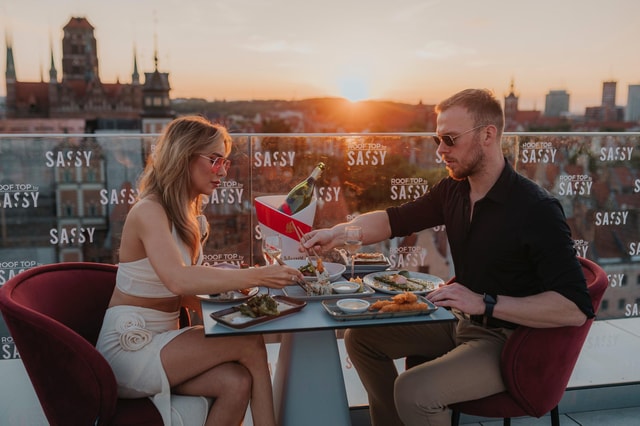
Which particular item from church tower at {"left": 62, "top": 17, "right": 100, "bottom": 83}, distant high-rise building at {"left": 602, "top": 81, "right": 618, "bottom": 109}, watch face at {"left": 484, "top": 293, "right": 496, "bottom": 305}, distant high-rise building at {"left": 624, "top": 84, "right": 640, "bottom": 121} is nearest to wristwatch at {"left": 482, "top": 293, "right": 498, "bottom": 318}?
watch face at {"left": 484, "top": 293, "right": 496, "bottom": 305}

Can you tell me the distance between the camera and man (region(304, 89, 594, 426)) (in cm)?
183

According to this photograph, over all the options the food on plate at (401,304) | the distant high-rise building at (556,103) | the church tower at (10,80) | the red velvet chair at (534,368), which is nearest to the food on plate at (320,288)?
the food on plate at (401,304)

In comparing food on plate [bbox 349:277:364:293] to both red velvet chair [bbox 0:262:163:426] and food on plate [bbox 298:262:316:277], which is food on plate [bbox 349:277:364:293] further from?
red velvet chair [bbox 0:262:163:426]

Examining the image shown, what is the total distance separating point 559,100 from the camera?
199 ft

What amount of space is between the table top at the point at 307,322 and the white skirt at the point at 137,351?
0.24 metres

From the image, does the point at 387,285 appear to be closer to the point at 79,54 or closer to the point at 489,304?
the point at 489,304

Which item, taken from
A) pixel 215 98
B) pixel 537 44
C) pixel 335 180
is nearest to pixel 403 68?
pixel 537 44

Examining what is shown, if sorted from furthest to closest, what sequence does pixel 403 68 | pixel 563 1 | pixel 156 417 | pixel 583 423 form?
pixel 403 68, pixel 563 1, pixel 583 423, pixel 156 417

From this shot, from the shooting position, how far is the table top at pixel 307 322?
1601mm

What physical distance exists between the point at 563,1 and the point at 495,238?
136 ft


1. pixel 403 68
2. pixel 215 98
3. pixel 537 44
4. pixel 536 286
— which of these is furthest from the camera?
pixel 215 98

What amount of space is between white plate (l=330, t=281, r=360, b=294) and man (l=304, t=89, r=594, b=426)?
0.26 meters

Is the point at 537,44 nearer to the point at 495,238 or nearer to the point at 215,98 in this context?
the point at 215,98

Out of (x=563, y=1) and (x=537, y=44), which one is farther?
(x=537, y=44)
